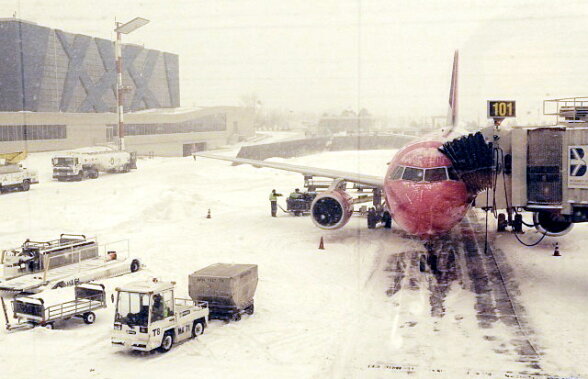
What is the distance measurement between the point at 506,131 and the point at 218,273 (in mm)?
10892

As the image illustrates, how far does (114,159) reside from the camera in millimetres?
52719

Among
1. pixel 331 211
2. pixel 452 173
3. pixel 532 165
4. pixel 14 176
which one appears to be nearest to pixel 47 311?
pixel 452 173

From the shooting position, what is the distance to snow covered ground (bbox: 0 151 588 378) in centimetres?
1281

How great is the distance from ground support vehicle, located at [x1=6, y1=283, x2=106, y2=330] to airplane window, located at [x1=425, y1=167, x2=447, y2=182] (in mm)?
11696

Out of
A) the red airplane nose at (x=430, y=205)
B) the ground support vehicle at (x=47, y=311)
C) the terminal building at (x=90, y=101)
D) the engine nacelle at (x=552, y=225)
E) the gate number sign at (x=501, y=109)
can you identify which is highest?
the terminal building at (x=90, y=101)

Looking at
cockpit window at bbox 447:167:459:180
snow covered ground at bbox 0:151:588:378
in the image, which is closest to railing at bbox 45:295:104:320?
snow covered ground at bbox 0:151:588:378

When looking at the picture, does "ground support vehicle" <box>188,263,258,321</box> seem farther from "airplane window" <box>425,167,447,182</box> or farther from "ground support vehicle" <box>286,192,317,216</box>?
"ground support vehicle" <box>286,192,317,216</box>

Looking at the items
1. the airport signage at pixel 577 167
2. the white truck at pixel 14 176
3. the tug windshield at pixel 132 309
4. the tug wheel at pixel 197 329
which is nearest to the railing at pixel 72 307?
the tug windshield at pixel 132 309

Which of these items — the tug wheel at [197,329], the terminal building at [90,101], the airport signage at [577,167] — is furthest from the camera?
the terminal building at [90,101]

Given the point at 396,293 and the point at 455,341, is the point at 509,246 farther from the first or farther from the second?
the point at 455,341

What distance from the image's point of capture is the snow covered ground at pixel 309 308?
42.0 ft

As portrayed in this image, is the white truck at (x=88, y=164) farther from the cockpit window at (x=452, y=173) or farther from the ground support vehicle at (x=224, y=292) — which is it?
the cockpit window at (x=452, y=173)

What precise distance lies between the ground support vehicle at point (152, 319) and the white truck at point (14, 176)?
29.8 m

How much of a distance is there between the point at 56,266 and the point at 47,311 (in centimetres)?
557
